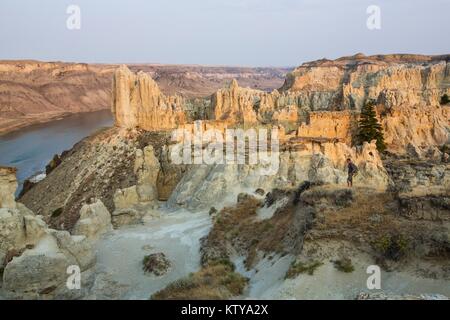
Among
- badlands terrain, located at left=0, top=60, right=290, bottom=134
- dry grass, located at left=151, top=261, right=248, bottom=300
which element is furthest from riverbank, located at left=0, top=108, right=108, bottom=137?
dry grass, located at left=151, top=261, right=248, bottom=300

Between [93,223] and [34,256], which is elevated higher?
[34,256]

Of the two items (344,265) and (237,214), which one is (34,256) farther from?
(344,265)

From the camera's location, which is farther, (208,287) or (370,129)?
(370,129)

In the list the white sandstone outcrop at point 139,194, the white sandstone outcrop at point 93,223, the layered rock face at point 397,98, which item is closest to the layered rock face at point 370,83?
the layered rock face at point 397,98

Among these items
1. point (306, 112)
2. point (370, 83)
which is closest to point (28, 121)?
point (370, 83)

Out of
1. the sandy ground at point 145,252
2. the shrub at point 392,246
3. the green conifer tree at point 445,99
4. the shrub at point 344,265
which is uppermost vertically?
the green conifer tree at point 445,99

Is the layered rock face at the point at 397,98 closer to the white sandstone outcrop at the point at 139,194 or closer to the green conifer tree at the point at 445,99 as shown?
the green conifer tree at the point at 445,99
